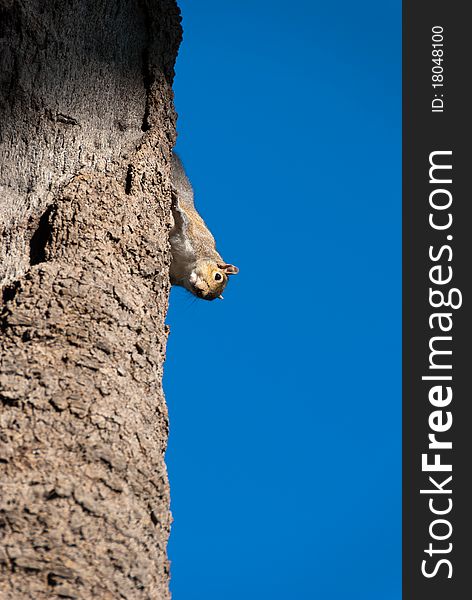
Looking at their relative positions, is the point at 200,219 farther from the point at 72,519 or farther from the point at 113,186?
the point at 72,519

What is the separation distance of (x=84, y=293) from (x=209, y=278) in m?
2.57

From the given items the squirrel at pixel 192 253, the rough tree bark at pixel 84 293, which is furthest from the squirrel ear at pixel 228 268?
the rough tree bark at pixel 84 293

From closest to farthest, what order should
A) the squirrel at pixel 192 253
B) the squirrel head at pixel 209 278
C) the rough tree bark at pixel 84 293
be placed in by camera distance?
the rough tree bark at pixel 84 293
the squirrel at pixel 192 253
the squirrel head at pixel 209 278

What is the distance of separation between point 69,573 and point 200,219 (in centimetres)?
267

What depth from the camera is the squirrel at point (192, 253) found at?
3490 millimetres

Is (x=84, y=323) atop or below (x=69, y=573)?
atop

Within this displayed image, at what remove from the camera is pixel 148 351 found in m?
1.84

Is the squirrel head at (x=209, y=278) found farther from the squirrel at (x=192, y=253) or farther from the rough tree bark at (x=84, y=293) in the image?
the rough tree bark at (x=84, y=293)

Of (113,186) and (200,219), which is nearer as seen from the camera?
(113,186)

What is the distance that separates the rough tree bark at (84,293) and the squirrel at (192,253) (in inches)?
43.0

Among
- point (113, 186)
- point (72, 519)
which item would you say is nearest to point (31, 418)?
point (72, 519)

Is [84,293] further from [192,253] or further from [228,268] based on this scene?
[228,268]

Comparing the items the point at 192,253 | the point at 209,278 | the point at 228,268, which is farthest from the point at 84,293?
the point at 228,268

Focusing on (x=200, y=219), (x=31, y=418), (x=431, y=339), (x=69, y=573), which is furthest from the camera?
(x=200, y=219)
